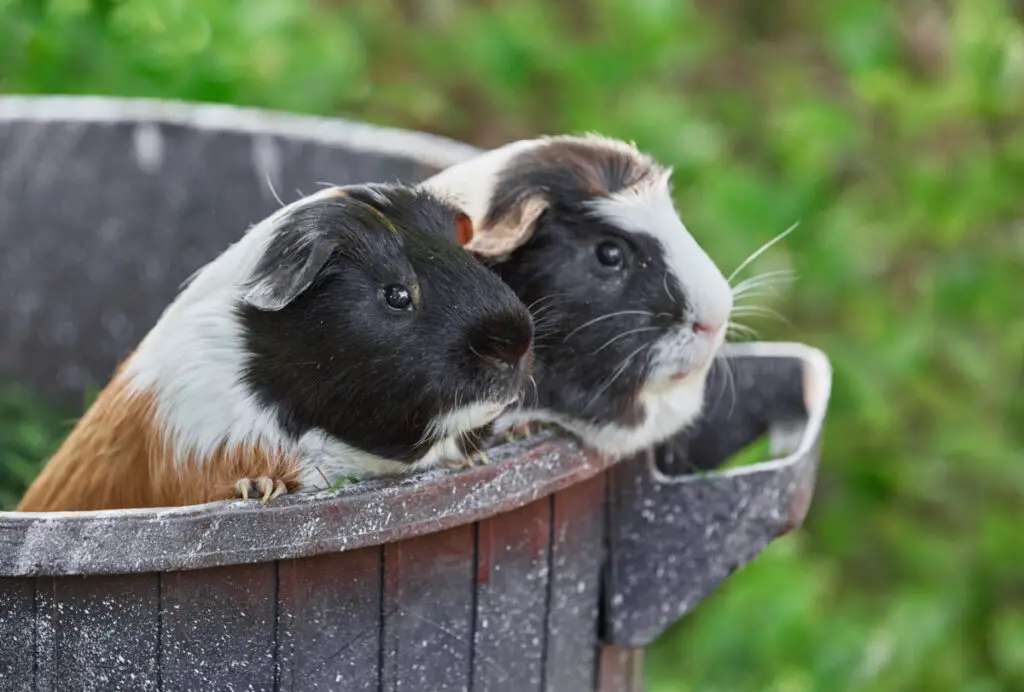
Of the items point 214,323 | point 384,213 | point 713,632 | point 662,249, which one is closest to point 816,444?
point 662,249

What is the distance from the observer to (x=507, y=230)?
1.85 metres

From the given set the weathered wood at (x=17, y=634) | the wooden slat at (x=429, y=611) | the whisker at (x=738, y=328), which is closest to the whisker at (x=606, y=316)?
the whisker at (x=738, y=328)

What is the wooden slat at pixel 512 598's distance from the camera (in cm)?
174

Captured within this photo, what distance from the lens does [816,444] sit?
205cm

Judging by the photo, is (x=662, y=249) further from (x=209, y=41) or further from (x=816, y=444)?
(x=209, y=41)

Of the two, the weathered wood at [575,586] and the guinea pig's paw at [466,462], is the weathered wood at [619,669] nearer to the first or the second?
the weathered wood at [575,586]

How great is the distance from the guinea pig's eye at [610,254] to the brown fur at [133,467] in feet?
1.64

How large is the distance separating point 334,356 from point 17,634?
1.41 ft

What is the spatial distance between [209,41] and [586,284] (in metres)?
1.75

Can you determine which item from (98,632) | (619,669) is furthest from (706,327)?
(98,632)

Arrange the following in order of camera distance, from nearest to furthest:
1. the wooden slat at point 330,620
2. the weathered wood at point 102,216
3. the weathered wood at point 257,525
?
the weathered wood at point 257,525 → the wooden slat at point 330,620 → the weathered wood at point 102,216

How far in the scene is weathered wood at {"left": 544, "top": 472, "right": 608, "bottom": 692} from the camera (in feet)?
6.08

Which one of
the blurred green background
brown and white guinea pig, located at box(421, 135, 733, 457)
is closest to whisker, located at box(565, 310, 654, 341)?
brown and white guinea pig, located at box(421, 135, 733, 457)

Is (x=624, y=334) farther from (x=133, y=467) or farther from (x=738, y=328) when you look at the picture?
(x=738, y=328)
